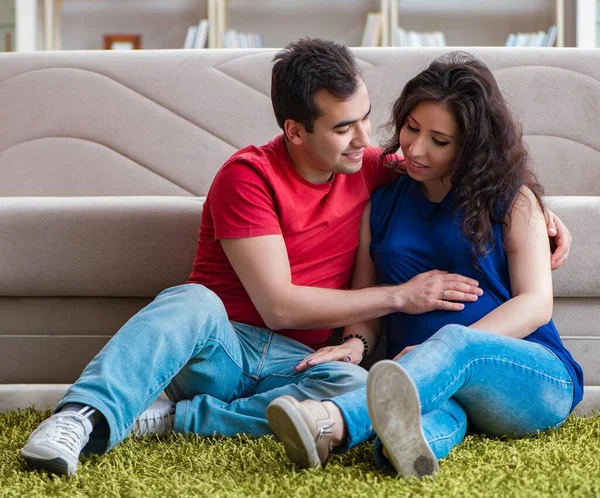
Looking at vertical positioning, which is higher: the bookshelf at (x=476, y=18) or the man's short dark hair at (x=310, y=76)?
the man's short dark hair at (x=310, y=76)

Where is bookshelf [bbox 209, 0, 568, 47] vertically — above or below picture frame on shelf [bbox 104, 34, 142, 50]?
above

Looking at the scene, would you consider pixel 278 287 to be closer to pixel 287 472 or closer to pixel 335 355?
pixel 335 355

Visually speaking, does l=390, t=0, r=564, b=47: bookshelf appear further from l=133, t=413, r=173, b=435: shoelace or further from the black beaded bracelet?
l=133, t=413, r=173, b=435: shoelace

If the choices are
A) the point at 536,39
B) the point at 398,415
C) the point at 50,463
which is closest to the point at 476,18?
the point at 536,39

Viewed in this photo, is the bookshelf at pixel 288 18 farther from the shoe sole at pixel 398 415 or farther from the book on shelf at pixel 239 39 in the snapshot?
the shoe sole at pixel 398 415

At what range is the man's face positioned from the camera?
4.71 ft

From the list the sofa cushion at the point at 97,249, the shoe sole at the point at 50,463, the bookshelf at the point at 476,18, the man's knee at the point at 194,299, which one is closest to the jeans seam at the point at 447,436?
the man's knee at the point at 194,299

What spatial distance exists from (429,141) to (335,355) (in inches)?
16.3

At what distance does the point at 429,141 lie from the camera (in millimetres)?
1419

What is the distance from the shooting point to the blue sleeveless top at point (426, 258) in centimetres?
139

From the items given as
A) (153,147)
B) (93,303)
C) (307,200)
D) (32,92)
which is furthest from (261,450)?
(32,92)

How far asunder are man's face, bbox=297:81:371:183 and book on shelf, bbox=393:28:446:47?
2.58 metres

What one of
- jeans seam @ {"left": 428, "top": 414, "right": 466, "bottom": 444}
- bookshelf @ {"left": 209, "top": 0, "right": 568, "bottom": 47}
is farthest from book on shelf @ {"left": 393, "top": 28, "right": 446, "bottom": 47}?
jeans seam @ {"left": 428, "top": 414, "right": 466, "bottom": 444}

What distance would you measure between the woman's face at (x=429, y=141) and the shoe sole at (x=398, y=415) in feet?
1.62
